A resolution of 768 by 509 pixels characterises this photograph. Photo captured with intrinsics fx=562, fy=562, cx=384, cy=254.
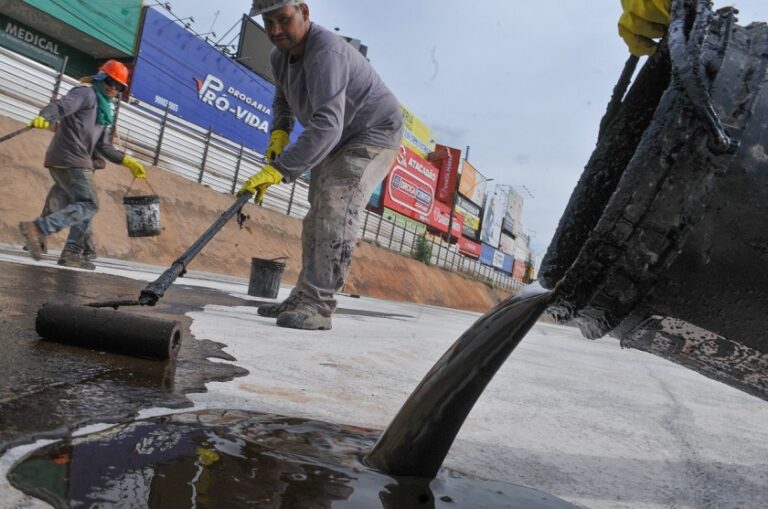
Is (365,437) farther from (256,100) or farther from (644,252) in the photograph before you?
(256,100)

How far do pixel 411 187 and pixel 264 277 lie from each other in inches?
1200

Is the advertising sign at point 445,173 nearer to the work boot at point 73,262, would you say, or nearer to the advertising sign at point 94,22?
the advertising sign at point 94,22

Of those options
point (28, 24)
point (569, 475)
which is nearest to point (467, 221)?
point (28, 24)

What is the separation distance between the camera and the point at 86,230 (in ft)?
18.1

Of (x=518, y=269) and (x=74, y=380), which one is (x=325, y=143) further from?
(x=518, y=269)

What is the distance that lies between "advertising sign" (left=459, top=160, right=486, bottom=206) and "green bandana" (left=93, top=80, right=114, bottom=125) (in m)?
39.7

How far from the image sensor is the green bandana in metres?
5.13

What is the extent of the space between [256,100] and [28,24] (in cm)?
870

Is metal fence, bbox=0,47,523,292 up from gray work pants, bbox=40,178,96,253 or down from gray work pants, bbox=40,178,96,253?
up

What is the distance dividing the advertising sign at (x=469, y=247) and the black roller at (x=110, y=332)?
43.1 m

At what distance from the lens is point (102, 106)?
5.22 m

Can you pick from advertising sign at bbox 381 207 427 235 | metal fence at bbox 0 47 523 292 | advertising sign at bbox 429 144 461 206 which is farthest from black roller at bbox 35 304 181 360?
advertising sign at bbox 429 144 461 206

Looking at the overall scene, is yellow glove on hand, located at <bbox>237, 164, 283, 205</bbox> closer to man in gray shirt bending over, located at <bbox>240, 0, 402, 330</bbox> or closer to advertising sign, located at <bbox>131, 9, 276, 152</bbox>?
man in gray shirt bending over, located at <bbox>240, 0, 402, 330</bbox>

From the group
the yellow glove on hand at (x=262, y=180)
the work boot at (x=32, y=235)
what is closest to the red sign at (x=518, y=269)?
the work boot at (x=32, y=235)
